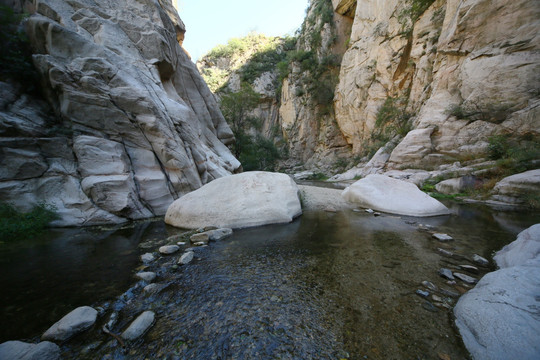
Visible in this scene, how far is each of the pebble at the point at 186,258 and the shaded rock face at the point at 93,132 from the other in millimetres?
3490

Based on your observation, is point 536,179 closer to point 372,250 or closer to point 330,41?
point 372,250

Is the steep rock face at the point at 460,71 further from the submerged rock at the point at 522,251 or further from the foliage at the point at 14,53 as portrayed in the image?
the foliage at the point at 14,53

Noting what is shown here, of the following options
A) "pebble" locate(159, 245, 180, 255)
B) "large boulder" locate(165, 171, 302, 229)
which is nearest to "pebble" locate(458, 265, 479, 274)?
"large boulder" locate(165, 171, 302, 229)

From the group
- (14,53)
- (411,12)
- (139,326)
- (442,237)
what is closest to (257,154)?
(411,12)

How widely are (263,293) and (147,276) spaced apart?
159cm

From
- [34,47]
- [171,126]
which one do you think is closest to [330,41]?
[171,126]

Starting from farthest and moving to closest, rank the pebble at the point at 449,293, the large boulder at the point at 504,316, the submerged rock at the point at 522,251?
the submerged rock at the point at 522,251 < the pebble at the point at 449,293 < the large boulder at the point at 504,316

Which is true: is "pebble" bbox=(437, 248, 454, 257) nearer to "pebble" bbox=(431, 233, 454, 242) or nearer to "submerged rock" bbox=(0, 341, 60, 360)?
"pebble" bbox=(431, 233, 454, 242)

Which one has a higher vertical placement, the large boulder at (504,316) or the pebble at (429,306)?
the large boulder at (504,316)

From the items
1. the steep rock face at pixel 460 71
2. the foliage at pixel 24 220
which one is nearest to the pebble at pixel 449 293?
the foliage at pixel 24 220

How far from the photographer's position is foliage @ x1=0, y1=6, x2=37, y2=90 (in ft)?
19.0

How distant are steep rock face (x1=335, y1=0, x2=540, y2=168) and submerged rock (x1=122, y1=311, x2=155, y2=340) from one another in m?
12.7

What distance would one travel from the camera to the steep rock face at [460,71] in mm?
8547

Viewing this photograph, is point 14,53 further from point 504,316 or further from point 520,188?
point 520,188
